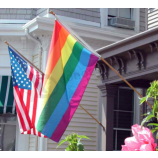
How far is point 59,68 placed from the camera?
600cm

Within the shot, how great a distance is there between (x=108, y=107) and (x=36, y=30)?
14.0ft

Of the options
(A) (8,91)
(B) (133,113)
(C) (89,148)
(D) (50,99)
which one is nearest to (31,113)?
(D) (50,99)

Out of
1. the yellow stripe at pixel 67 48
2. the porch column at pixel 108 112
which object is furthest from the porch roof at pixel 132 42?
the yellow stripe at pixel 67 48

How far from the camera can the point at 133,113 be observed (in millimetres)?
13781

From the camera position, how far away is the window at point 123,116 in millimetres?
13344

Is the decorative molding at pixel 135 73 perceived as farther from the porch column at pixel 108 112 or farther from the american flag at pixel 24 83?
the american flag at pixel 24 83

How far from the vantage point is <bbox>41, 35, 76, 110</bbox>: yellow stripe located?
19.1ft

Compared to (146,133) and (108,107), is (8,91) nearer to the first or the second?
(108,107)

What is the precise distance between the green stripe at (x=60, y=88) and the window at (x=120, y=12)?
8.33 metres

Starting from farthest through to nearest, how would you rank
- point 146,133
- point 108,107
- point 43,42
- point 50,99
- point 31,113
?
1. point 43,42
2. point 108,107
3. point 31,113
4. point 50,99
5. point 146,133

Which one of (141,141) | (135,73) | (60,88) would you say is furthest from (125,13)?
(141,141)

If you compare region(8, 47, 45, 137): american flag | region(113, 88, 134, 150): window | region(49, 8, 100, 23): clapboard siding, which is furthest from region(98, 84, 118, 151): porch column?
region(49, 8, 100, 23): clapboard siding

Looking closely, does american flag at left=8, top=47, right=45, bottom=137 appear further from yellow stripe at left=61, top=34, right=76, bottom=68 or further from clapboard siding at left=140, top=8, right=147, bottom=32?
clapboard siding at left=140, top=8, right=147, bottom=32

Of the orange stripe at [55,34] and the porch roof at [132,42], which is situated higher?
the porch roof at [132,42]
